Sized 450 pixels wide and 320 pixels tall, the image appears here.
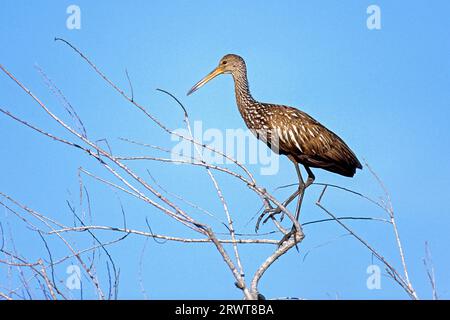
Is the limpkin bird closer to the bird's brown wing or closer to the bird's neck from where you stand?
the bird's brown wing

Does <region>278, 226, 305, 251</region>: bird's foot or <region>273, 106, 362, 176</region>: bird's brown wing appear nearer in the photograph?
<region>278, 226, 305, 251</region>: bird's foot

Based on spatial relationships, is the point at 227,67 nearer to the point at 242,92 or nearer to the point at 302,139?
the point at 242,92

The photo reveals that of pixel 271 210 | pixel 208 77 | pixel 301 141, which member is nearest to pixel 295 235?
pixel 271 210

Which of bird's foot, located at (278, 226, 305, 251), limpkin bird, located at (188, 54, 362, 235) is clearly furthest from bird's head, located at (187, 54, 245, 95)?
bird's foot, located at (278, 226, 305, 251)

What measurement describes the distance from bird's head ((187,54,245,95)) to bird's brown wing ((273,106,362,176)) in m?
1.27

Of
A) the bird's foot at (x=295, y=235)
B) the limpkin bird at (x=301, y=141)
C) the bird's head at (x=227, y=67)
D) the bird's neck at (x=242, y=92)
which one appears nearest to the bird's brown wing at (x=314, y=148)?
the limpkin bird at (x=301, y=141)

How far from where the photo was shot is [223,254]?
402cm

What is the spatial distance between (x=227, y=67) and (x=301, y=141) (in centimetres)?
172

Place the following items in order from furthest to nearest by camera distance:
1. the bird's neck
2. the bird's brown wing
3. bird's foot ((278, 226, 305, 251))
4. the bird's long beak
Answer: the bird's long beak < the bird's neck < the bird's brown wing < bird's foot ((278, 226, 305, 251))

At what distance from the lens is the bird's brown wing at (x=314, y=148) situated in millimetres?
7559

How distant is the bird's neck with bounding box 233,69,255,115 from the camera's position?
8.21 metres

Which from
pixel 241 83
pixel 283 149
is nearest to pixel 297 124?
pixel 283 149
